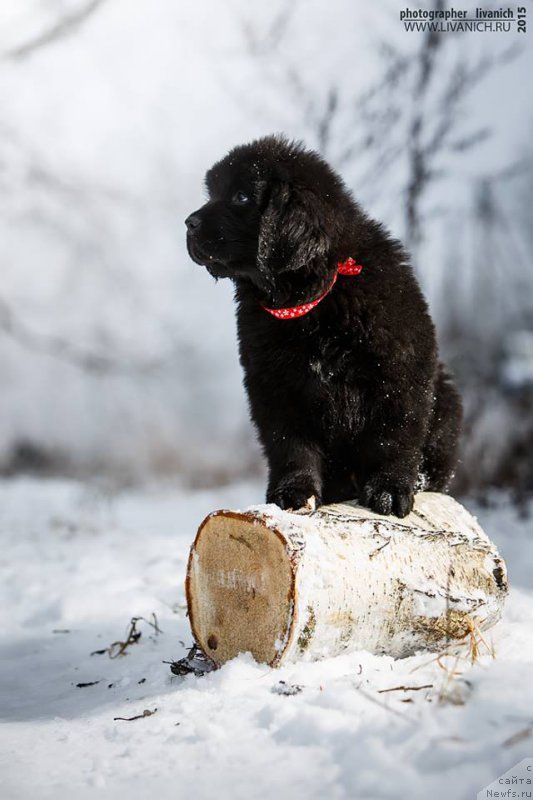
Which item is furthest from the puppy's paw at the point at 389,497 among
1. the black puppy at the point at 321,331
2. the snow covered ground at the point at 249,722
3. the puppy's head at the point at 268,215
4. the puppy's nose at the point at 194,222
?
the puppy's nose at the point at 194,222

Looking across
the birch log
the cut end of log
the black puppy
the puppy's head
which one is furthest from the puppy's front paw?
the puppy's head

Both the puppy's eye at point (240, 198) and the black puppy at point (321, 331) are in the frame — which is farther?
the puppy's eye at point (240, 198)

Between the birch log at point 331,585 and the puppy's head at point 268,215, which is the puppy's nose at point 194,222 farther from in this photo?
the birch log at point 331,585

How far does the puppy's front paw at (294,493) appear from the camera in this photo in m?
2.34

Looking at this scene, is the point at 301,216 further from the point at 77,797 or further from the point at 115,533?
the point at 115,533

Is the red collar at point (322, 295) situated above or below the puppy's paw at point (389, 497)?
above

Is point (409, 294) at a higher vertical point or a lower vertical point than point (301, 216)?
lower

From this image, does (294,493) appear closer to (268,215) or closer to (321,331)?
(321,331)

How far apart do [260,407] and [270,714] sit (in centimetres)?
121

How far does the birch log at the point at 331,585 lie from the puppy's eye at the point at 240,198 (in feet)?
3.78

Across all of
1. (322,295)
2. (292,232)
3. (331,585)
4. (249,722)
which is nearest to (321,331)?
(322,295)

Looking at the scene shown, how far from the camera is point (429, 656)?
6.47 feet

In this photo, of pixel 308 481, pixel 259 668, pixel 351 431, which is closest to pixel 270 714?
pixel 259 668

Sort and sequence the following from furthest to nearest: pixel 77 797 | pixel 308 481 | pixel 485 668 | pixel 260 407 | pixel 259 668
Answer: pixel 260 407 < pixel 308 481 < pixel 259 668 < pixel 485 668 < pixel 77 797
